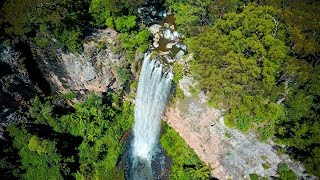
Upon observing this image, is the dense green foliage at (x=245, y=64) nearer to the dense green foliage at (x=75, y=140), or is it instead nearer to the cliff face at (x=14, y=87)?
the dense green foliage at (x=75, y=140)

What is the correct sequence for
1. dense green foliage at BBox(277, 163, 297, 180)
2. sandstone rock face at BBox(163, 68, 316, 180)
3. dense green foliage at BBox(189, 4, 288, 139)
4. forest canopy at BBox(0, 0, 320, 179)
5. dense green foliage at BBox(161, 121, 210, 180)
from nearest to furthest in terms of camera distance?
forest canopy at BBox(0, 0, 320, 179) < dense green foliage at BBox(189, 4, 288, 139) < dense green foliage at BBox(277, 163, 297, 180) < sandstone rock face at BBox(163, 68, 316, 180) < dense green foliage at BBox(161, 121, 210, 180)

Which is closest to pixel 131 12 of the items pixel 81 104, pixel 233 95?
pixel 81 104

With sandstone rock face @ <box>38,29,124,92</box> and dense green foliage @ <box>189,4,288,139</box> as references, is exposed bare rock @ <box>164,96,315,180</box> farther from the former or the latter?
sandstone rock face @ <box>38,29,124,92</box>

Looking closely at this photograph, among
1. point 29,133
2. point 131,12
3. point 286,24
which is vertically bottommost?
point 29,133

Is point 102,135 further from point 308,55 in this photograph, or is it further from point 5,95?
point 308,55

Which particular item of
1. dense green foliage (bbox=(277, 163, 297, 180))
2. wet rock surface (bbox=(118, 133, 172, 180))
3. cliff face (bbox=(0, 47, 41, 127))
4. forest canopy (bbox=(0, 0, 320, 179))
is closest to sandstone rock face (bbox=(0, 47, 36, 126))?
cliff face (bbox=(0, 47, 41, 127))

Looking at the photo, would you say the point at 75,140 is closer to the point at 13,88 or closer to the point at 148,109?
the point at 13,88
